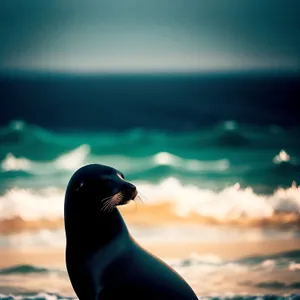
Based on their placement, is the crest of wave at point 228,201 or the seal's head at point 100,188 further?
the crest of wave at point 228,201

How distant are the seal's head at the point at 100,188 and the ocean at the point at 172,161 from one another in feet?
2.67

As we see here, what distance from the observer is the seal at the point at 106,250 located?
1.71m

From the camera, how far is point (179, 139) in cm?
305

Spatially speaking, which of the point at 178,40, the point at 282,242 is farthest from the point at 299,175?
the point at 178,40

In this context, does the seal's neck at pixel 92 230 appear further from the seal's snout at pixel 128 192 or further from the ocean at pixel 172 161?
the ocean at pixel 172 161

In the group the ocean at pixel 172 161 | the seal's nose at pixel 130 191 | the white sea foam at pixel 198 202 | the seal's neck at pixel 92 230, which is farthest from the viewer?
the white sea foam at pixel 198 202

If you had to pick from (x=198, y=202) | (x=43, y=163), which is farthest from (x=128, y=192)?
(x=43, y=163)

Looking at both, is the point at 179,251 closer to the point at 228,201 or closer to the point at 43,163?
the point at 228,201

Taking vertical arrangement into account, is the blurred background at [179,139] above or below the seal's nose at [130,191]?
above

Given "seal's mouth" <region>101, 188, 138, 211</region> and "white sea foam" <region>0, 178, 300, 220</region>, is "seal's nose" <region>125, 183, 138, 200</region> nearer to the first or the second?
"seal's mouth" <region>101, 188, 138, 211</region>

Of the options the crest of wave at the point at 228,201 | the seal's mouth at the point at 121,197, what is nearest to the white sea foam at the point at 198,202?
the crest of wave at the point at 228,201

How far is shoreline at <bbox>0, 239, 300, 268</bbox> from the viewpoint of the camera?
257cm

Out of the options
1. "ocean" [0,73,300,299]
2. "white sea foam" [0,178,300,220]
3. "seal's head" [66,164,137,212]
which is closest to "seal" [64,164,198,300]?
"seal's head" [66,164,137,212]

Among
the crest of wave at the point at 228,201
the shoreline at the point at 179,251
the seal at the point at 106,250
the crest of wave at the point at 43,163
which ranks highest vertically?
the crest of wave at the point at 43,163
